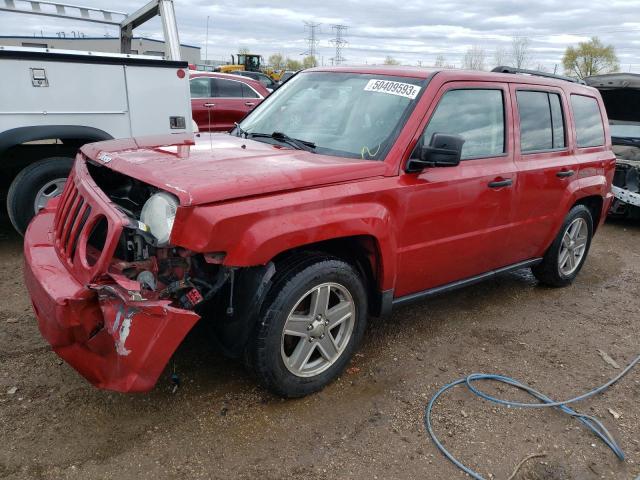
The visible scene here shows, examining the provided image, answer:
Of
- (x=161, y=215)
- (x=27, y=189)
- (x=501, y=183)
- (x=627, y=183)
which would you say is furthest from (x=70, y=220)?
(x=627, y=183)

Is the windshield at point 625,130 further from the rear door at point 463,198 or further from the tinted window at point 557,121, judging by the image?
the rear door at point 463,198

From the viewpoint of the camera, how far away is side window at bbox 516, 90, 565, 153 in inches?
156

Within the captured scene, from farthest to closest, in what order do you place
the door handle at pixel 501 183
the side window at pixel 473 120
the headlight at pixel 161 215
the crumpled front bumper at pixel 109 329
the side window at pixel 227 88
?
the side window at pixel 227 88
the door handle at pixel 501 183
the side window at pixel 473 120
the headlight at pixel 161 215
the crumpled front bumper at pixel 109 329

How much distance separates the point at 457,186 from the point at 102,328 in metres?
2.25

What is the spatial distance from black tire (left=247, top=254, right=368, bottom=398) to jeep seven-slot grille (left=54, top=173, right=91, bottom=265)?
102cm

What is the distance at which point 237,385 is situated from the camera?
10.1 ft

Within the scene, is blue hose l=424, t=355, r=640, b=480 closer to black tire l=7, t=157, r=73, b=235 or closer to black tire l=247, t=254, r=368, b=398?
black tire l=247, t=254, r=368, b=398

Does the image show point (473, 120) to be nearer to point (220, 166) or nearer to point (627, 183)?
point (220, 166)

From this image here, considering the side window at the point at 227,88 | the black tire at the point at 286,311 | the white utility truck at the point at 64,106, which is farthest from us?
the side window at the point at 227,88

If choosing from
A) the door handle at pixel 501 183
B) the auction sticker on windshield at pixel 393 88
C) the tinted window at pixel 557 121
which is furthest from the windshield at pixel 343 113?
the tinted window at pixel 557 121

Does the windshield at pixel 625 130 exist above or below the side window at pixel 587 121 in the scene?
below

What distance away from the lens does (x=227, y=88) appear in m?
10.0

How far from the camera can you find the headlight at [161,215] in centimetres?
241

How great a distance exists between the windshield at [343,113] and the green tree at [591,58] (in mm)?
68809
